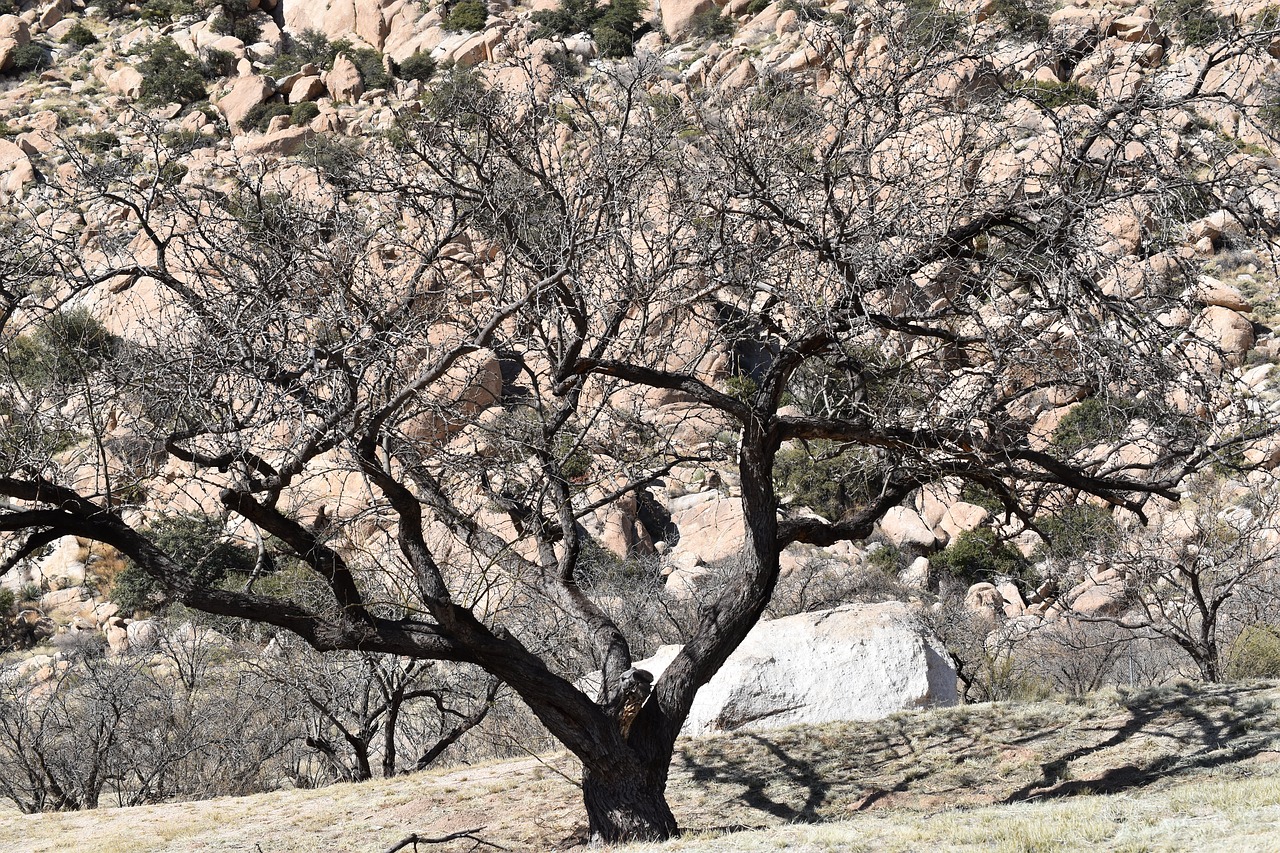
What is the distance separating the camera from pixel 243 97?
149 feet

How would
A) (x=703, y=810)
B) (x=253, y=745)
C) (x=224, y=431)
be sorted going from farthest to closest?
(x=253, y=745) < (x=703, y=810) < (x=224, y=431)

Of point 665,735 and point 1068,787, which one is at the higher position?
point 665,735

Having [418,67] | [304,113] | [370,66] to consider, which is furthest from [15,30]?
[418,67]

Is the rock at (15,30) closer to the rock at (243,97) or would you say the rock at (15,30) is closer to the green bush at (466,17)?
the rock at (243,97)

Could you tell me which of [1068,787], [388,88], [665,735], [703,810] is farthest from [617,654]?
[388,88]

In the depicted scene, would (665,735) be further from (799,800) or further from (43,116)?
(43,116)

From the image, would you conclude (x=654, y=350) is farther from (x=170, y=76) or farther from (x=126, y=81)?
(x=126, y=81)

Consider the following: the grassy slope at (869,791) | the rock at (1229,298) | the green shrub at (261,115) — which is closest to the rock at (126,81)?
the green shrub at (261,115)

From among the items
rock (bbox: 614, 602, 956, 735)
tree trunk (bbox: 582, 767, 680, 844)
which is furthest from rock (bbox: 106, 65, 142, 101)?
tree trunk (bbox: 582, 767, 680, 844)

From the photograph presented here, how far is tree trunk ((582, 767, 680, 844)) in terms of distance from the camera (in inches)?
266

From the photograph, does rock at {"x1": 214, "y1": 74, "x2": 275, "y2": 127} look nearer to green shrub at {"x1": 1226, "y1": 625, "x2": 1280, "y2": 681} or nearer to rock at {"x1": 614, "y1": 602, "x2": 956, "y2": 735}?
rock at {"x1": 614, "y1": 602, "x2": 956, "y2": 735}

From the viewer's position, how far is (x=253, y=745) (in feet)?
47.5

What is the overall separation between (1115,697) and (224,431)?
822cm

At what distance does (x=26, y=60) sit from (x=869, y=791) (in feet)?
177
